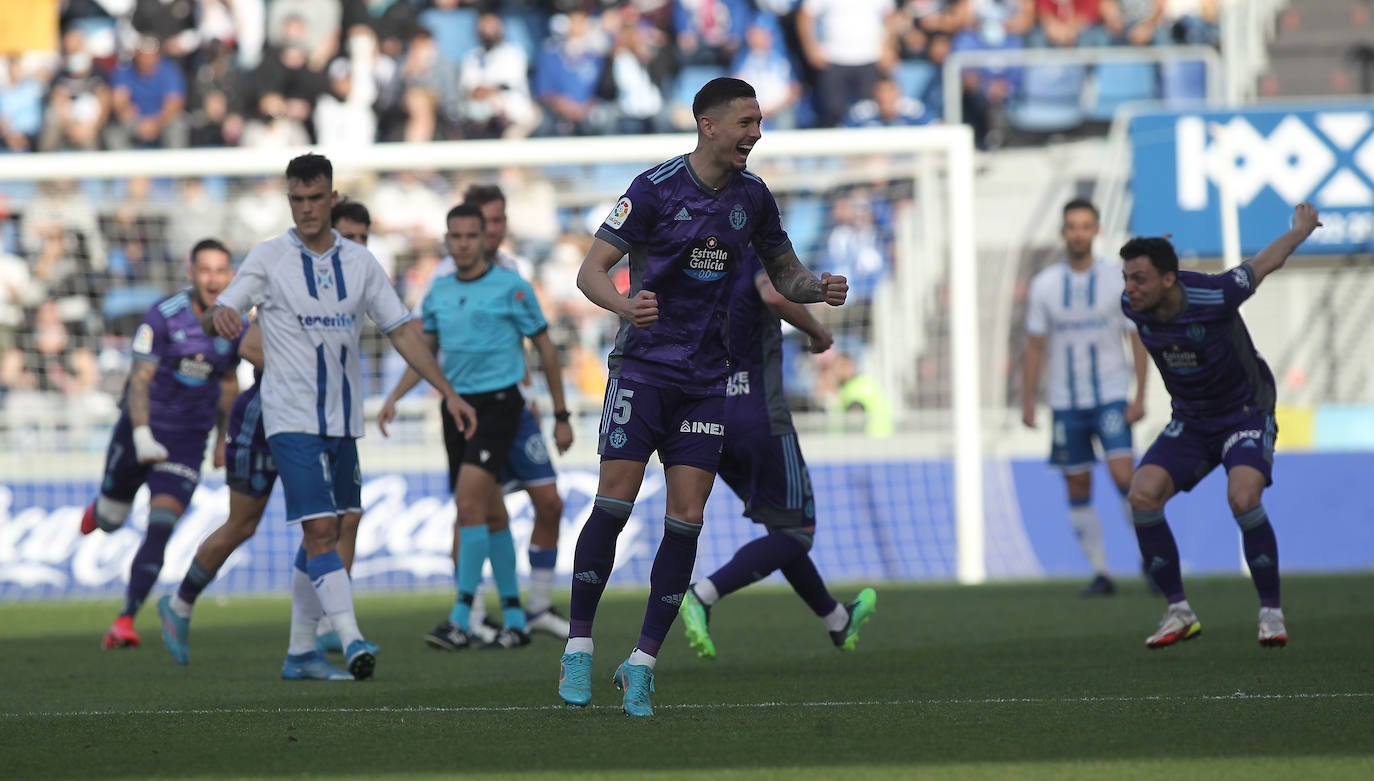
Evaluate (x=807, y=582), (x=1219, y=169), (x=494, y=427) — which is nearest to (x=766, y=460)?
(x=807, y=582)

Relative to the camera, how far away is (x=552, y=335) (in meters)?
15.7

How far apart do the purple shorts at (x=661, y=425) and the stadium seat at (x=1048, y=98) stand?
1341 centimetres

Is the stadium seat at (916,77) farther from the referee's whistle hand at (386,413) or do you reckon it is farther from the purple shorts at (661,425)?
the purple shorts at (661,425)

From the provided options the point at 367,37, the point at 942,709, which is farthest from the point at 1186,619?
the point at 367,37

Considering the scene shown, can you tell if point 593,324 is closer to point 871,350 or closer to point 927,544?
point 871,350

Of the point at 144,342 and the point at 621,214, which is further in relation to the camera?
the point at 144,342

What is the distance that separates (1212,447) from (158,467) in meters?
5.76

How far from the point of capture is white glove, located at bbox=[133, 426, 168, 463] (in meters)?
9.59

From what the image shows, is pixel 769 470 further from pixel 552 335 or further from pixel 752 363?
pixel 552 335

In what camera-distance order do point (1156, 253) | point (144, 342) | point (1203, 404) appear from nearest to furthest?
point (1156, 253), point (1203, 404), point (144, 342)

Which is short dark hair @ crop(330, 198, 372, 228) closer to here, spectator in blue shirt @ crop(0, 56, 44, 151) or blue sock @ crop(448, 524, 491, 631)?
blue sock @ crop(448, 524, 491, 631)

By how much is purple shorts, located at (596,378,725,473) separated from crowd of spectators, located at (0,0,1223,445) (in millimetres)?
9914

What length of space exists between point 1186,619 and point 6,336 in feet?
38.4

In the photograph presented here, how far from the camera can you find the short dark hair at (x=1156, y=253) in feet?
27.0
